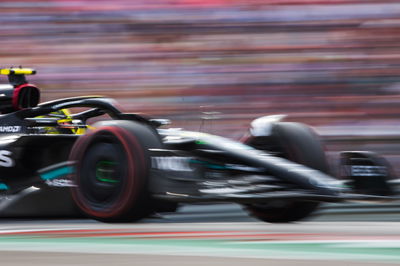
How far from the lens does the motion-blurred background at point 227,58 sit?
919 centimetres

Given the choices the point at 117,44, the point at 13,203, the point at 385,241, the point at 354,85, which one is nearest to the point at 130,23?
the point at 117,44

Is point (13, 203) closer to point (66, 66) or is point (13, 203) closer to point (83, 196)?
point (83, 196)

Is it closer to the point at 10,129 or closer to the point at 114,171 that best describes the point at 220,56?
the point at 10,129

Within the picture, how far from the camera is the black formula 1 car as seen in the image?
490 cm

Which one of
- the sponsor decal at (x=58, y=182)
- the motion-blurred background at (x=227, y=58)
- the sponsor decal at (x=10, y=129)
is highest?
the motion-blurred background at (x=227, y=58)

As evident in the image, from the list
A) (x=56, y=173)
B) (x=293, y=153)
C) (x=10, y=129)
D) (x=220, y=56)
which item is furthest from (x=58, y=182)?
(x=220, y=56)

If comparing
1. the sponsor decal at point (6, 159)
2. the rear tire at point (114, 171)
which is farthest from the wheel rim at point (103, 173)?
the sponsor decal at point (6, 159)

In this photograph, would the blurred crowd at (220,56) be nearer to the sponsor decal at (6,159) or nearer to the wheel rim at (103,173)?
the sponsor decal at (6,159)

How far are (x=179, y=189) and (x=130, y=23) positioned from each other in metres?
4.95

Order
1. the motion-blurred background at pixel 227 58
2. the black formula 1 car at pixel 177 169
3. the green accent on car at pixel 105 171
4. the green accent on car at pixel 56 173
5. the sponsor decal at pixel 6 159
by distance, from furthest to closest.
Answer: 1. the motion-blurred background at pixel 227 58
2. the sponsor decal at pixel 6 159
3. the green accent on car at pixel 56 173
4. the green accent on car at pixel 105 171
5. the black formula 1 car at pixel 177 169

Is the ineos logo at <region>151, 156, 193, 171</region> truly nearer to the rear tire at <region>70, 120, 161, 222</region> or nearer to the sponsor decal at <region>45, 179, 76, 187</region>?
the rear tire at <region>70, 120, 161, 222</region>

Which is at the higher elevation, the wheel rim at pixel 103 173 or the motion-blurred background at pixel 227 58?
the motion-blurred background at pixel 227 58

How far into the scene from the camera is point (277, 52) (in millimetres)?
9422

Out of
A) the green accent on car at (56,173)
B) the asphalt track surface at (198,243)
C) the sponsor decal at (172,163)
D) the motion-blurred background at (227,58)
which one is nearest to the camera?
the asphalt track surface at (198,243)
